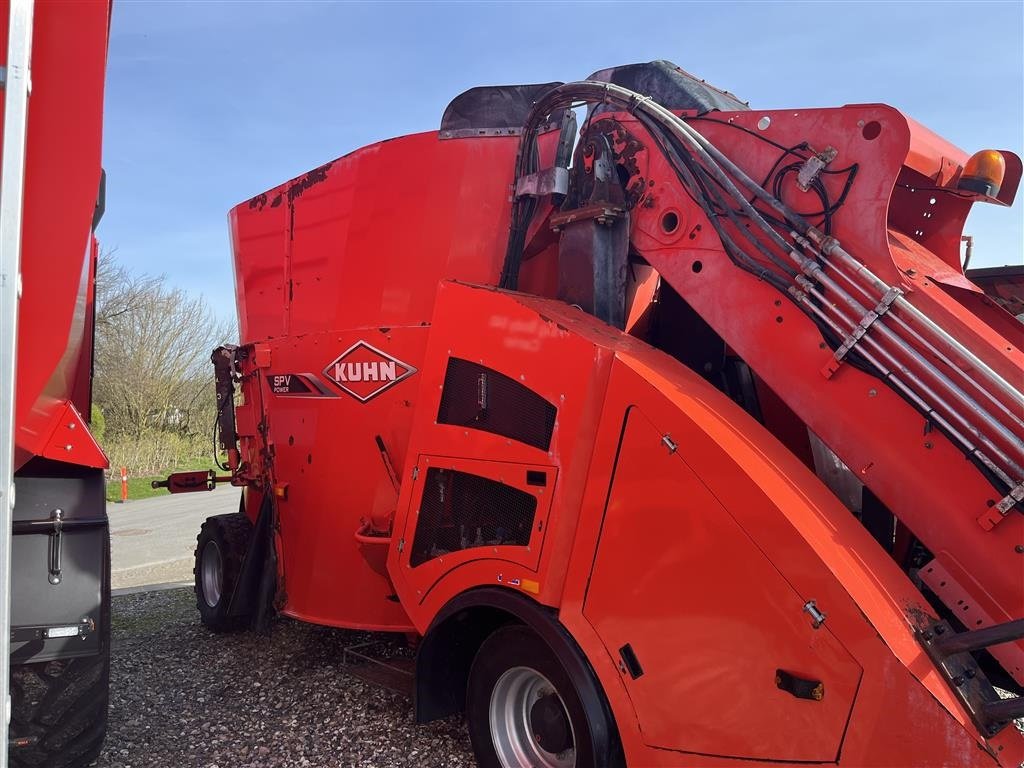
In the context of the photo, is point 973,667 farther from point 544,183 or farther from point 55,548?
point 55,548

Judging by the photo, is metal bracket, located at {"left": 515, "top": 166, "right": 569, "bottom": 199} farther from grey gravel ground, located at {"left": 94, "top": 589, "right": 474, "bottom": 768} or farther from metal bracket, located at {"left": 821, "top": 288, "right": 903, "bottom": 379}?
grey gravel ground, located at {"left": 94, "top": 589, "right": 474, "bottom": 768}

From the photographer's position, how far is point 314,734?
3.71 meters

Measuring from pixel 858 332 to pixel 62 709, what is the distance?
10.6ft

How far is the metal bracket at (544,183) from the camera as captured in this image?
3438 millimetres

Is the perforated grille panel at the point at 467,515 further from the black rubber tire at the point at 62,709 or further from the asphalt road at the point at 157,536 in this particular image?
the asphalt road at the point at 157,536

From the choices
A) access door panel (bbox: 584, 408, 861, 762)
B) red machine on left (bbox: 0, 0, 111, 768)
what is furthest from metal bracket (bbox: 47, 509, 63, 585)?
access door panel (bbox: 584, 408, 861, 762)

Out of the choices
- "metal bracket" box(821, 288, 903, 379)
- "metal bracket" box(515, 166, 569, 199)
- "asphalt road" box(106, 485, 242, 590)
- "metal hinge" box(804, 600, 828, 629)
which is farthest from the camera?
"asphalt road" box(106, 485, 242, 590)

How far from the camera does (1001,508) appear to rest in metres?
2.21

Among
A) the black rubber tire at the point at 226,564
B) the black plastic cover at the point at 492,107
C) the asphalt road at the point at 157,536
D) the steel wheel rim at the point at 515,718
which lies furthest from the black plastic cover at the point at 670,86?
the asphalt road at the point at 157,536

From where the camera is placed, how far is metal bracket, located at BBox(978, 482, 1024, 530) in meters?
2.18

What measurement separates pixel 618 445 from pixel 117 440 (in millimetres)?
22017

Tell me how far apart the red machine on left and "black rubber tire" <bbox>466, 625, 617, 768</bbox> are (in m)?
1.51

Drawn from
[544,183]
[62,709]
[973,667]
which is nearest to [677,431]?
[973,667]

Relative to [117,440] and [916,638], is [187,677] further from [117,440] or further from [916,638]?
[117,440]
